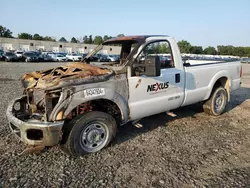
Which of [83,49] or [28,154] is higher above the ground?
[83,49]

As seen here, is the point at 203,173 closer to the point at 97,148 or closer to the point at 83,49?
the point at 97,148

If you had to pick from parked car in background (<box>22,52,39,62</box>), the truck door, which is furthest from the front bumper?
parked car in background (<box>22,52,39,62</box>)

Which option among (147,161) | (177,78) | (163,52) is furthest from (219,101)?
(147,161)

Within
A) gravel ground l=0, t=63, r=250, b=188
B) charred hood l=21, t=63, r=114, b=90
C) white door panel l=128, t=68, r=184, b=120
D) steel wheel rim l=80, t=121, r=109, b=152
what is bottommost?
gravel ground l=0, t=63, r=250, b=188

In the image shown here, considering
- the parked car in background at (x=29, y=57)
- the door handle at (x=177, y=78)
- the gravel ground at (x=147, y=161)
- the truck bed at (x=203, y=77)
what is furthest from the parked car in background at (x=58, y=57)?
the door handle at (x=177, y=78)

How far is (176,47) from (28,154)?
351 cm

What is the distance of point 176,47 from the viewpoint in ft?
16.2

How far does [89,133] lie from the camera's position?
3.77m

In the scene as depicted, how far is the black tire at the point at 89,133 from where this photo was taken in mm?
3566

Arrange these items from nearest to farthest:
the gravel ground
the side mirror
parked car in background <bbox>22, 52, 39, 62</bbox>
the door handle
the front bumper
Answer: the gravel ground, the front bumper, the side mirror, the door handle, parked car in background <bbox>22, 52, 39, 62</bbox>

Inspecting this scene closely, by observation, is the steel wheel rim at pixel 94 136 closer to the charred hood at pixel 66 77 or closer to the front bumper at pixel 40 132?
the front bumper at pixel 40 132

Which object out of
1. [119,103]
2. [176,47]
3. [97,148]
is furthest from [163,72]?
[97,148]

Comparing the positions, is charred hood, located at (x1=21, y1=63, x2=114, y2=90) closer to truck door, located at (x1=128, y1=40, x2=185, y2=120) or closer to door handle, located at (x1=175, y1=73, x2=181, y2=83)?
truck door, located at (x1=128, y1=40, x2=185, y2=120)

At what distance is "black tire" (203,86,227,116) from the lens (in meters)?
6.04
